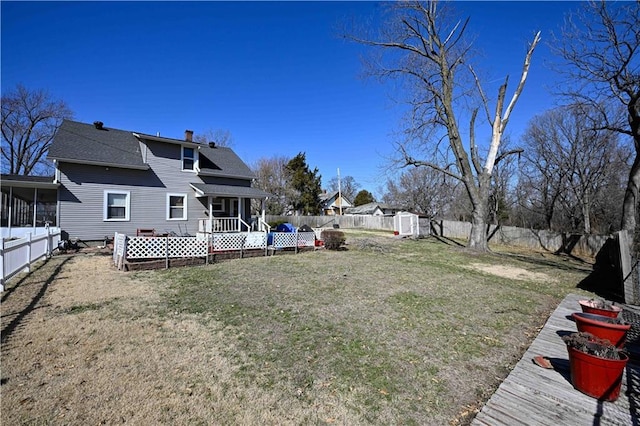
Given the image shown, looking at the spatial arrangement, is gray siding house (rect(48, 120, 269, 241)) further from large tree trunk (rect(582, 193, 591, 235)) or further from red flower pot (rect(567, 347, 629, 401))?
large tree trunk (rect(582, 193, 591, 235))

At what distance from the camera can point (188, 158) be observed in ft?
54.5

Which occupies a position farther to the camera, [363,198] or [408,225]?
[363,198]

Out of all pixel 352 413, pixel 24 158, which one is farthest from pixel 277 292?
pixel 24 158

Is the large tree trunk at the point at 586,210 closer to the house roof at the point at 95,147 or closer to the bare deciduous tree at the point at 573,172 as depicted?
the bare deciduous tree at the point at 573,172

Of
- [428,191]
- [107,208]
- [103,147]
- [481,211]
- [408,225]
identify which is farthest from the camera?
[428,191]

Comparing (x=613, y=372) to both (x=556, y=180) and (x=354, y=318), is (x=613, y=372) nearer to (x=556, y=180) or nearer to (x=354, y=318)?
(x=354, y=318)

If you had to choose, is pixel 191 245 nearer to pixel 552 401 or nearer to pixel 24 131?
pixel 552 401

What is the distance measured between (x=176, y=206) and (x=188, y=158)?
9.18ft

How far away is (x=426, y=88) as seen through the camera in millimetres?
16250

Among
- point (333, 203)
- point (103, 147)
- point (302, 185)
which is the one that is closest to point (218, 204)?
point (103, 147)

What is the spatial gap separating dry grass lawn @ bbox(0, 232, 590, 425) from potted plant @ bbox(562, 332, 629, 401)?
807 mm

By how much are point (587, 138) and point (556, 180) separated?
3.73 m

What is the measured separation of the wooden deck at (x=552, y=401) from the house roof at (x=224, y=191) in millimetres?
14815

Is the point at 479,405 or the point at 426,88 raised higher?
the point at 426,88
